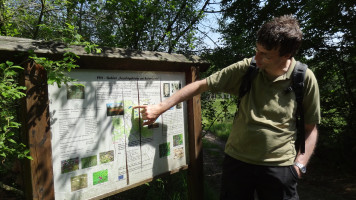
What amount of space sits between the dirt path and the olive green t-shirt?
1.77 meters

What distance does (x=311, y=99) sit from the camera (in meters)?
1.98

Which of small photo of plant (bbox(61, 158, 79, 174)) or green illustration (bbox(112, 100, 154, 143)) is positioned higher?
green illustration (bbox(112, 100, 154, 143))

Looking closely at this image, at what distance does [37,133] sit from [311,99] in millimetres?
1929

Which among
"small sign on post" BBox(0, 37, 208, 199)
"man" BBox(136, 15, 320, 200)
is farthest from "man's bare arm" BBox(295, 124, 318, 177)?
"small sign on post" BBox(0, 37, 208, 199)

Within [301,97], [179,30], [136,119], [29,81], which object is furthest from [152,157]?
[179,30]

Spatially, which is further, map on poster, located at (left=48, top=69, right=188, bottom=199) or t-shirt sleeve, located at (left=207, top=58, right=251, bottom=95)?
t-shirt sleeve, located at (left=207, top=58, right=251, bottom=95)

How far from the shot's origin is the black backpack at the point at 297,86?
1.94 metres

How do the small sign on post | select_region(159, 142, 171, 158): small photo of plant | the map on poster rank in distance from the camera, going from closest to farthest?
the small sign on post < the map on poster < select_region(159, 142, 171, 158): small photo of plant

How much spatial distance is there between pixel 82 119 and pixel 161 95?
790 mm

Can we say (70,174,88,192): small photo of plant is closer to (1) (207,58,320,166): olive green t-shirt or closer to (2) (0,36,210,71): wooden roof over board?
(2) (0,36,210,71): wooden roof over board

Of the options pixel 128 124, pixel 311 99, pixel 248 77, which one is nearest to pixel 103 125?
pixel 128 124

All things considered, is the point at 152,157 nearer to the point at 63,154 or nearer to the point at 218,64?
the point at 63,154

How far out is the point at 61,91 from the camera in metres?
1.75

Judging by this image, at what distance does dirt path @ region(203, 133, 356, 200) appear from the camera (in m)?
4.62
